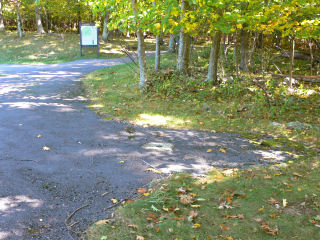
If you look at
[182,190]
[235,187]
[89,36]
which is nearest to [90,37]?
[89,36]

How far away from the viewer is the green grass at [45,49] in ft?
69.9

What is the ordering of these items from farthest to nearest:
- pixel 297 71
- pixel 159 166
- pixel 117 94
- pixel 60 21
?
pixel 60 21 < pixel 297 71 < pixel 117 94 < pixel 159 166

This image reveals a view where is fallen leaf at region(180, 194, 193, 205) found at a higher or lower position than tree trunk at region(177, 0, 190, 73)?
lower

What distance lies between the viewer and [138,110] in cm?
862

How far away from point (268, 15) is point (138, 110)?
5289 mm

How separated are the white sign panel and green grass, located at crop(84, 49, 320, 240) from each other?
541 inches

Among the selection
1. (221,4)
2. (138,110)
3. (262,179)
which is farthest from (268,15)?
(262,179)

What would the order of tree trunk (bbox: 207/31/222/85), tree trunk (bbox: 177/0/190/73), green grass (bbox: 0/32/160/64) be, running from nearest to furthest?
tree trunk (bbox: 207/31/222/85) < tree trunk (bbox: 177/0/190/73) < green grass (bbox: 0/32/160/64)

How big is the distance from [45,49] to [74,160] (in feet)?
69.6

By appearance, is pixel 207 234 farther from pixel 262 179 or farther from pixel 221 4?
pixel 221 4

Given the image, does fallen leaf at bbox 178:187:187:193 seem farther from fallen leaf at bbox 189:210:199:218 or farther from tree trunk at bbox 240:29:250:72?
tree trunk at bbox 240:29:250:72

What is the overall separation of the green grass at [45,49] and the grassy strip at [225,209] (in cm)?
1641

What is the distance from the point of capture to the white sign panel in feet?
70.5


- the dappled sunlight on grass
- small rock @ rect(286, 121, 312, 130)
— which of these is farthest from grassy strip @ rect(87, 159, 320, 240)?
the dappled sunlight on grass
